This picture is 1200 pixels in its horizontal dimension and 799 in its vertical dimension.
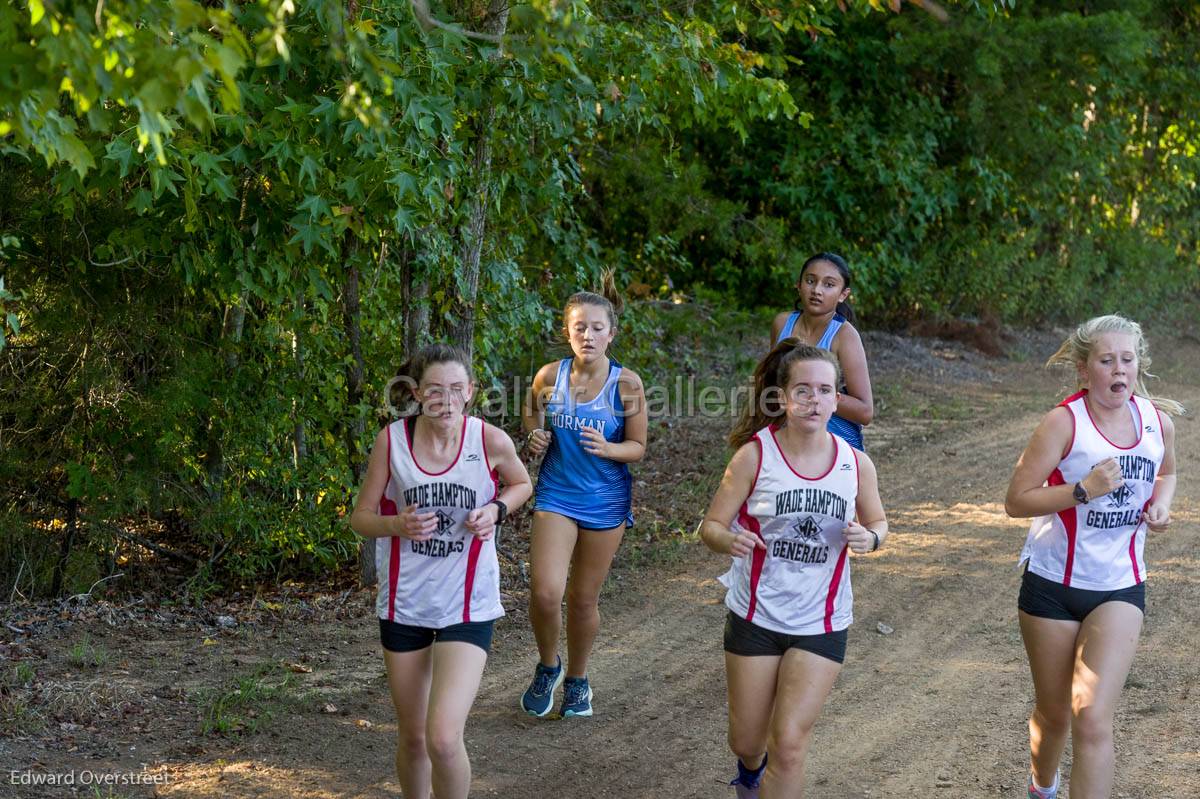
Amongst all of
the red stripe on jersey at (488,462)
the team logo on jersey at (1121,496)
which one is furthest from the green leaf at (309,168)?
the team logo on jersey at (1121,496)

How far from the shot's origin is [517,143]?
26.0 ft

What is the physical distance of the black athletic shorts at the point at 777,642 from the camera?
426 centimetres

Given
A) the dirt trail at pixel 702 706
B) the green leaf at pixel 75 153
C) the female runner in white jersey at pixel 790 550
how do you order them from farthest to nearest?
the dirt trail at pixel 702 706 → the female runner in white jersey at pixel 790 550 → the green leaf at pixel 75 153

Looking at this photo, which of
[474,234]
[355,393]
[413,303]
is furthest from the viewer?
[355,393]

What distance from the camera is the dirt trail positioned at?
17.1 feet

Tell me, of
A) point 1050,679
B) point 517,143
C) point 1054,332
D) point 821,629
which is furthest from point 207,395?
point 1054,332

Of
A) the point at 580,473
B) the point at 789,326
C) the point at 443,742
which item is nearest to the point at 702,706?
the point at 580,473

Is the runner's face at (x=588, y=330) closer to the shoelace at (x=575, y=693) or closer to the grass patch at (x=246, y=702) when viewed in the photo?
the shoelace at (x=575, y=693)

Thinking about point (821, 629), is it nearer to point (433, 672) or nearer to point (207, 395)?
point (433, 672)

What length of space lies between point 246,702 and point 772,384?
9.93 feet

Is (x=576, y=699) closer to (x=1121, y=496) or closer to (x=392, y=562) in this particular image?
(x=392, y=562)

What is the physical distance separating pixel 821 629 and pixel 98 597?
512 cm

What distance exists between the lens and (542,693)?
5.86 meters

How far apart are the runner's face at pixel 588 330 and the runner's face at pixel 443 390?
119 centimetres
